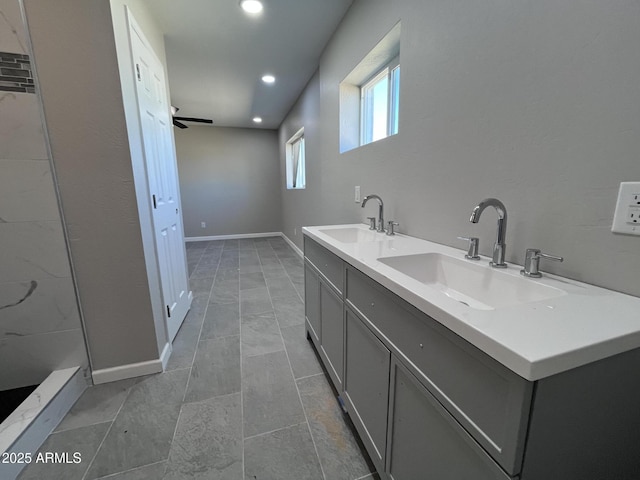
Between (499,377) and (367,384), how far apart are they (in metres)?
0.66

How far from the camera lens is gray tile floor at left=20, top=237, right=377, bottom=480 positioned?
1.10 m

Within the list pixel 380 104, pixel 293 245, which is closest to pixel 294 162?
pixel 293 245

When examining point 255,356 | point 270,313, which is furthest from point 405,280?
point 270,313

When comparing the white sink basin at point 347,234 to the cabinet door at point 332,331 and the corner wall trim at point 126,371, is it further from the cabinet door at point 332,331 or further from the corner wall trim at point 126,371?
the corner wall trim at point 126,371

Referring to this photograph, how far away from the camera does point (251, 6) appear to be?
196 centimetres

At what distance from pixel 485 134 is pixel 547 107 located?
0.22 m

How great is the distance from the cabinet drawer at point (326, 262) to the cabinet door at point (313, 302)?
99 mm

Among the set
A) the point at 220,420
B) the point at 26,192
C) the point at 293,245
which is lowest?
the point at 220,420

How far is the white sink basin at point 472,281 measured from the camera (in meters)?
0.80

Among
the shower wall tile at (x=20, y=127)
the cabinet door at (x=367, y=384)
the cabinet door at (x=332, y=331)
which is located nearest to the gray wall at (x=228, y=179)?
the shower wall tile at (x=20, y=127)

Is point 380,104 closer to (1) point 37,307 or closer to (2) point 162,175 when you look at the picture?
(2) point 162,175

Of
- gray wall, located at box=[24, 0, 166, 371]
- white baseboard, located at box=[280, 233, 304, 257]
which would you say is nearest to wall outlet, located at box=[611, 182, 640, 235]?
gray wall, located at box=[24, 0, 166, 371]

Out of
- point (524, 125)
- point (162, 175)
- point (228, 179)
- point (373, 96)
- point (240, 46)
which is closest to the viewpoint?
point (524, 125)

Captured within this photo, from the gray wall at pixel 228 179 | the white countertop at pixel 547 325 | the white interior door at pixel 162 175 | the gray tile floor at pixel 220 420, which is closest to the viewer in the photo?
the white countertop at pixel 547 325
